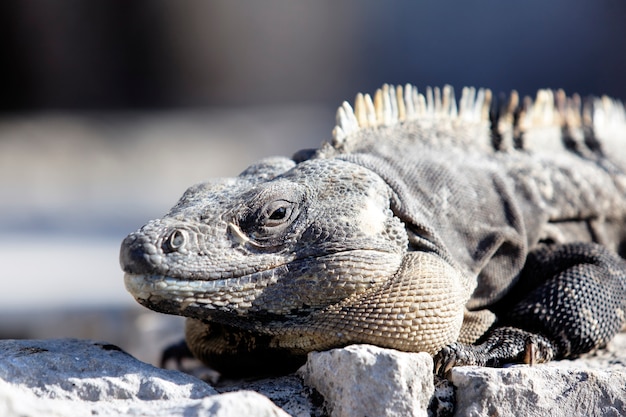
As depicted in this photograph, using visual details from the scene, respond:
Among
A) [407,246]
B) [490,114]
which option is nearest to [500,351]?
[407,246]

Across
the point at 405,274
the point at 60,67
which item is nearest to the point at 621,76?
the point at 60,67

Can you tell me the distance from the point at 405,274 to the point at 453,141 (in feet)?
4.60

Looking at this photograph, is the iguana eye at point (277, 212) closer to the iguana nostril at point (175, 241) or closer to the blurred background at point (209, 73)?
the iguana nostril at point (175, 241)

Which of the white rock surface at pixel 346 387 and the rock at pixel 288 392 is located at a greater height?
the white rock surface at pixel 346 387

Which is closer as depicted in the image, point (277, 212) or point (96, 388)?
point (96, 388)

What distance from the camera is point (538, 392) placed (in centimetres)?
393

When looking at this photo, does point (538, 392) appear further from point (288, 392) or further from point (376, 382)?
point (288, 392)

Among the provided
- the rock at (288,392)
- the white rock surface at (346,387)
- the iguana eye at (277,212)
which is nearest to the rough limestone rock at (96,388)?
the white rock surface at (346,387)

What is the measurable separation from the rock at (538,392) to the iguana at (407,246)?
9.4 inches

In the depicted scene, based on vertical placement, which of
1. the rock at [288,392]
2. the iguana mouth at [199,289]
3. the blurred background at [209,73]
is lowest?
the blurred background at [209,73]

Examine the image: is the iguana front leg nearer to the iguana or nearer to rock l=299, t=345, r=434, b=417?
the iguana

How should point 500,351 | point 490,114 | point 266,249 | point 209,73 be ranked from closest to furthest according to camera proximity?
point 266,249, point 500,351, point 490,114, point 209,73

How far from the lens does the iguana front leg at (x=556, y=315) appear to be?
14.3 feet

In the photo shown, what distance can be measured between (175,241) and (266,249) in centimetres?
45
